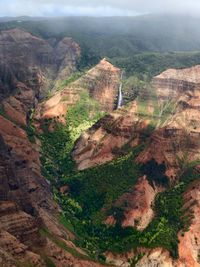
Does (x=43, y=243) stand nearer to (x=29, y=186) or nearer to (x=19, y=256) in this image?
(x=19, y=256)

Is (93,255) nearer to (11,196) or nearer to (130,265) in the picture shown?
(130,265)

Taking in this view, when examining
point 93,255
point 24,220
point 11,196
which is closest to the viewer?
point 24,220

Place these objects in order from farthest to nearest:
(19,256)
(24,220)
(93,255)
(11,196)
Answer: (93,255) → (11,196) → (24,220) → (19,256)

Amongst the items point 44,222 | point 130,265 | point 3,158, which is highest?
point 3,158

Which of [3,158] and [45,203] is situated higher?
[3,158]

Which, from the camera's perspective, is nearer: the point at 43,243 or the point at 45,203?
the point at 43,243

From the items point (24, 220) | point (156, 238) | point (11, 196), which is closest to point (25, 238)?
point (24, 220)

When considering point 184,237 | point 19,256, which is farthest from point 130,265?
point 19,256

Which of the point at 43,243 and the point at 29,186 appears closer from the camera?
the point at 43,243

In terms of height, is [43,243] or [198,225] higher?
[43,243]
